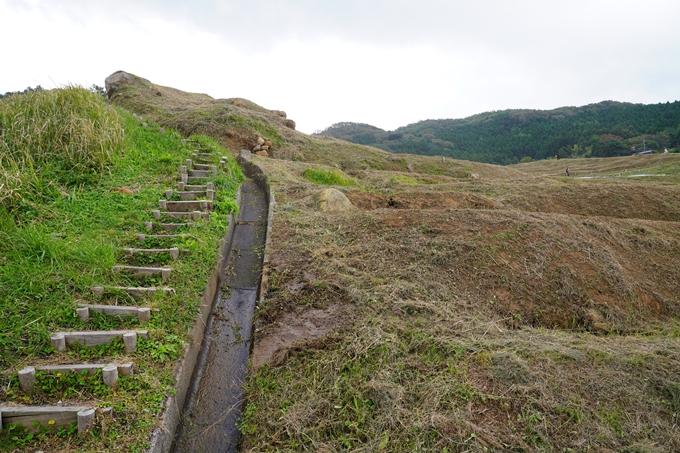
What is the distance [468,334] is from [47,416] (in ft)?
11.8

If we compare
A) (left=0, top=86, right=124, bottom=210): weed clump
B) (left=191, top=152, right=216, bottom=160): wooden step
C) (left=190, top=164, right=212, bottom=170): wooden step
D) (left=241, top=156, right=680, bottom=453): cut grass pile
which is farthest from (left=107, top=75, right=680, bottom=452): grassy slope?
(left=0, top=86, right=124, bottom=210): weed clump

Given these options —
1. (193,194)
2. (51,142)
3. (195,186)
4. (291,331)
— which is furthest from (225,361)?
(51,142)

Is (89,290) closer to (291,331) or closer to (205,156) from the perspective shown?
(291,331)

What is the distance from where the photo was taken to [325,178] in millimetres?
11320

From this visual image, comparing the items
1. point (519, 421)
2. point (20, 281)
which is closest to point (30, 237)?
point (20, 281)

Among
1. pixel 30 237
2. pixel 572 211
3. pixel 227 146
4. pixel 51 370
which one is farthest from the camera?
pixel 227 146

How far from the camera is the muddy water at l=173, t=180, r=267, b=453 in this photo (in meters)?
3.30

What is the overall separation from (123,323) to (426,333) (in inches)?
120

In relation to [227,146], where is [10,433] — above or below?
below

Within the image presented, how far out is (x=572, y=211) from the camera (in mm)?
9508

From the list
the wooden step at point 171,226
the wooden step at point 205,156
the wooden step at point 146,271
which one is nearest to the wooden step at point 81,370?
the wooden step at point 146,271

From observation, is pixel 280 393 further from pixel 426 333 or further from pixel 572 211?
pixel 572 211

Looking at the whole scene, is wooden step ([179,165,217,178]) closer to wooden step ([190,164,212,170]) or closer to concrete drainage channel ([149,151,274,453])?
wooden step ([190,164,212,170])

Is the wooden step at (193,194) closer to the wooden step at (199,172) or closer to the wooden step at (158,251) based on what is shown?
the wooden step at (199,172)
